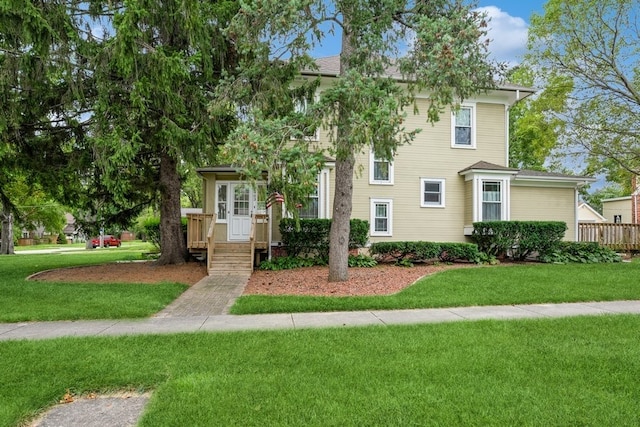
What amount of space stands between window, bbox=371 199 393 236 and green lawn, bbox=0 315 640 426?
9335 mm

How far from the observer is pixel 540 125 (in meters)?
15.7

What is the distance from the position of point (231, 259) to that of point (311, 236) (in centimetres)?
262

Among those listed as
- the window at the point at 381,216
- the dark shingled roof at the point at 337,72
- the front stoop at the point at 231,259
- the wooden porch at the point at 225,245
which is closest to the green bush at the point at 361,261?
the window at the point at 381,216

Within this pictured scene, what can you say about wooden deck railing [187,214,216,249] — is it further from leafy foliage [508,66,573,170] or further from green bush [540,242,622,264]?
leafy foliage [508,66,573,170]

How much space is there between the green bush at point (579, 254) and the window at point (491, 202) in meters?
2.14

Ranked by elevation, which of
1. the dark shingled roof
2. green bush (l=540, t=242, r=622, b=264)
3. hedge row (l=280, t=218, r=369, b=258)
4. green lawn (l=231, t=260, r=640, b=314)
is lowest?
green lawn (l=231, t=260, r=640, b=314)

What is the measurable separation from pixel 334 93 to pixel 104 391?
20.5ft

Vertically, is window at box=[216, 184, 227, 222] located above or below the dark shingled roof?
below

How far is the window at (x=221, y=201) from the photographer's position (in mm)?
14305

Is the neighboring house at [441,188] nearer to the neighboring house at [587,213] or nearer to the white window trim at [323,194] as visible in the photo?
the white window trim at [323,194]

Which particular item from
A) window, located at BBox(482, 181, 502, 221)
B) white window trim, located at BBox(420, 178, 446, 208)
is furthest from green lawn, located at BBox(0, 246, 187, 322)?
window, located at BBox(482, 181, 502, 221)

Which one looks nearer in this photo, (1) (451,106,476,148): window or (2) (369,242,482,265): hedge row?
(2) (369,242,482,265): hedge row

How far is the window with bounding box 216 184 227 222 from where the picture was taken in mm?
14305

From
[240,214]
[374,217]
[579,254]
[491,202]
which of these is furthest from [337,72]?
[579,254]
